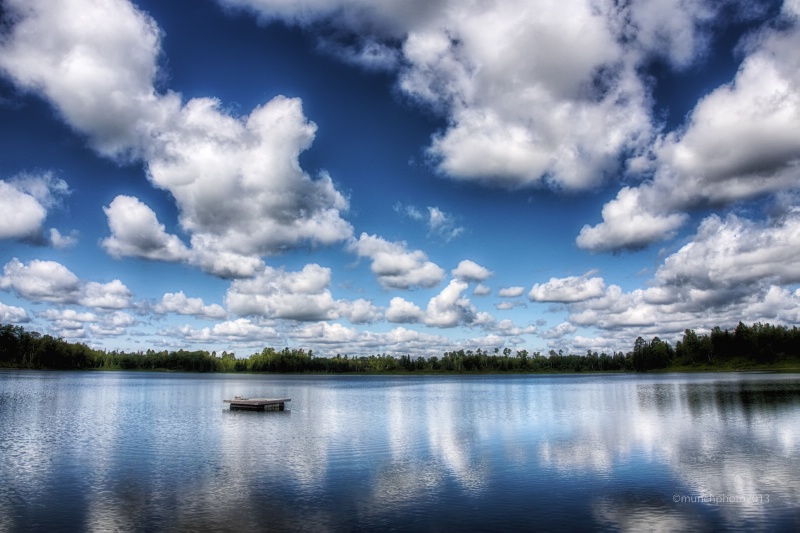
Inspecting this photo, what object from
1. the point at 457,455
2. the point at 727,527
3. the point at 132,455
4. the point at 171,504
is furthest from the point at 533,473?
the point at 132,455

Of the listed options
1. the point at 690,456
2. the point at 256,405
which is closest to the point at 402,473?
the point at 690,456

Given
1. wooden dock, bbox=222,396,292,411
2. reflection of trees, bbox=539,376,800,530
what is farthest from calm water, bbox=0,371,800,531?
wooden dock, bbox=222,396,292,411

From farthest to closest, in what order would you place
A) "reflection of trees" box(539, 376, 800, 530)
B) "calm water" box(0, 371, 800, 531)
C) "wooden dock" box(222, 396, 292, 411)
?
"wooden dock" box(222, 396, 292, 411), "reflection of trees" box(539, 376, 800, 530), "calm water" box(0, 371, 800, 531)

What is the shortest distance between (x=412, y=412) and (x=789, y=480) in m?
51.4

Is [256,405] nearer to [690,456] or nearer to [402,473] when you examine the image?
[402,473]

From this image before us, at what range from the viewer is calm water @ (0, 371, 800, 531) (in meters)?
24.2

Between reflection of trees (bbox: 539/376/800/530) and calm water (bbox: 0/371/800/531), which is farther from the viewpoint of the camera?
reflection of trees (bbox: 539/376/800/530)

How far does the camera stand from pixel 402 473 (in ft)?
111

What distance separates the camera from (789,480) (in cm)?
3075

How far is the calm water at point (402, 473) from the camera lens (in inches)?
953

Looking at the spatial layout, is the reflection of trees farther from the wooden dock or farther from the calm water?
the wooden dock

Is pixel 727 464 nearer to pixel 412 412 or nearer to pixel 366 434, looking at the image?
pixel 366 434

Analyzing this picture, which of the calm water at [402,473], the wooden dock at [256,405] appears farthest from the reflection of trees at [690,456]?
the wooden dock at [256,405]

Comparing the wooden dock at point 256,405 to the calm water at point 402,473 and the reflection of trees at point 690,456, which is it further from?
the reflection of trees at point 690,456
